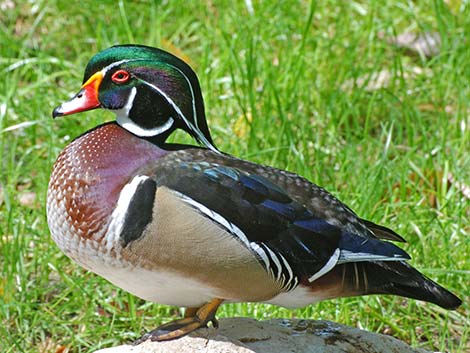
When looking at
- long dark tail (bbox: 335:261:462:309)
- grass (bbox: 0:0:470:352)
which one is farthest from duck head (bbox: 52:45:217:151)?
grass (bbox: 0:0:470:352)

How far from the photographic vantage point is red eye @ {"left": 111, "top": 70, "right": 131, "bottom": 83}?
104 inches

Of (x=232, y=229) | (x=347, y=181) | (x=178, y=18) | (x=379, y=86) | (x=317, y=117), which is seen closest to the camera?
(x=232, y=229)

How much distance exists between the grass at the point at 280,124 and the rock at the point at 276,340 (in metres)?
0.51

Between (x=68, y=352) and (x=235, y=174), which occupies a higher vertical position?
(x=235, y=174)

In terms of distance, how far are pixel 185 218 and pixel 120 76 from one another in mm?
430

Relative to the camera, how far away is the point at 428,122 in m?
4.61

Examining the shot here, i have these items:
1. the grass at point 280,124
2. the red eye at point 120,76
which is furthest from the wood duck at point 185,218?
the grass at point 280,124

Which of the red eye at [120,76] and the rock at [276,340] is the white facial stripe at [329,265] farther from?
the red eye at [120,76]

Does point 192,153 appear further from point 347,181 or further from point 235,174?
point 347,181

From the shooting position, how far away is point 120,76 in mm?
2652

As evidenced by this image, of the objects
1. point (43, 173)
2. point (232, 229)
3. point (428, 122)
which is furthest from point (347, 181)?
point (232, 229)

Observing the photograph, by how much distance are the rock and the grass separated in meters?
0.51

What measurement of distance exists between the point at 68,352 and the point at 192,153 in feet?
3.46

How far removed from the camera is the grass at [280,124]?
348cm
